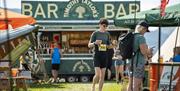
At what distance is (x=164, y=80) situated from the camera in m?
10.3

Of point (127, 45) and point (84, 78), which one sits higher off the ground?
point (127, 45)

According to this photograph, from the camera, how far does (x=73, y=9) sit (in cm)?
2556

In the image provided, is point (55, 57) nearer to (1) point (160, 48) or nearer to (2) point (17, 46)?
(2) point (17, 46)

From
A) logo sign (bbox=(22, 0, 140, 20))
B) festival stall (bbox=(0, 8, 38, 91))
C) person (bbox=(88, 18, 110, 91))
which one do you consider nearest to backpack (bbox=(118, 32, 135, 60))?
festival stall (bbox=(0, 8, 38, 91))

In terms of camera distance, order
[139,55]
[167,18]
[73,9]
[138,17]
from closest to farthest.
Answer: [139,55]
[167,18]
[138,17]
[73,9]

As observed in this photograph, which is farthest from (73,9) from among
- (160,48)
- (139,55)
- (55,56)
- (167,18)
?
(160,48)

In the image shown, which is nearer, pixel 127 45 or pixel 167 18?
pixel 127 45

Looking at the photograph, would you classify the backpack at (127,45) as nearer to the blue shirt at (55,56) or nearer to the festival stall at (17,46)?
the festival stall at (17,46)

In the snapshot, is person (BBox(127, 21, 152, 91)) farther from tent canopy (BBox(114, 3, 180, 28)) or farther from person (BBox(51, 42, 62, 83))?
person (BBox(51, 42, 62, 83))

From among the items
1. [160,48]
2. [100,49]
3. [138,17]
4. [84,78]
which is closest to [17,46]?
[100,49]

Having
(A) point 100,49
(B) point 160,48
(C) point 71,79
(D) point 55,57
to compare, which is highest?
(B) point 160,48

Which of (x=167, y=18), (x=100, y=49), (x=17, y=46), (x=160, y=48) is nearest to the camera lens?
(x=160, y=48)

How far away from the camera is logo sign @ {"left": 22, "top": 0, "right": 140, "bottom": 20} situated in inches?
997

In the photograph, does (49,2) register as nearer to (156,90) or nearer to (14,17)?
(14,17)
